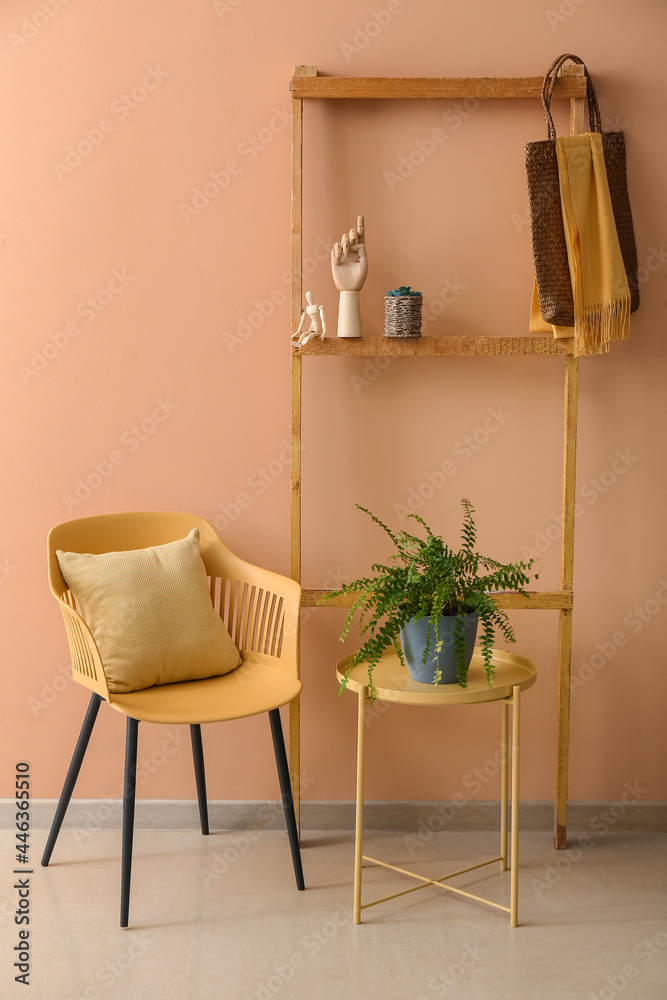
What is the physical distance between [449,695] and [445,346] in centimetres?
91

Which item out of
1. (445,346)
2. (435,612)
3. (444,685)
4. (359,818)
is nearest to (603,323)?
(445,346)

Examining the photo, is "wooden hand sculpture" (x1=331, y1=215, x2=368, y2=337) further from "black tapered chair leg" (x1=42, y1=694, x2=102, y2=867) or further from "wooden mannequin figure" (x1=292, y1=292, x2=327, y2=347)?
"black tapered chair leg" (x1=42, y1=694, x2=102, y2=867)

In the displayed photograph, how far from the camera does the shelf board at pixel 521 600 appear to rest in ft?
8.08

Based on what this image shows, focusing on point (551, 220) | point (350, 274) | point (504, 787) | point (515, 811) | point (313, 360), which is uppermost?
point (551, 220)

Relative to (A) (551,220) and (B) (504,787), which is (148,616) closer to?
(B) (504,787)

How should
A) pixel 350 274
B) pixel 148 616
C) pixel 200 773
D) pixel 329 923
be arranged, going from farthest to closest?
pixel 200 773 < pixel 350 274 < pixel 148 616 < pixel 329 923

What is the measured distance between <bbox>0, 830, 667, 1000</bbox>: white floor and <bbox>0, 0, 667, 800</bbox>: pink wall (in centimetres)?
21

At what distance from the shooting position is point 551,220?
2.33 meters

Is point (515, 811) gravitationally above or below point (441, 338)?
below

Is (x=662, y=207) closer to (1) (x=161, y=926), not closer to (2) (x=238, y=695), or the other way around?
(2) (x=238, y=695)

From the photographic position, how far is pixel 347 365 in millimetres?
2543

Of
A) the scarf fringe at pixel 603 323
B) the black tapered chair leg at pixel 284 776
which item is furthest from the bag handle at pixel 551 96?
the black tapered chair leg at pixel 284 776

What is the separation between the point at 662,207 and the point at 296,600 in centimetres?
147

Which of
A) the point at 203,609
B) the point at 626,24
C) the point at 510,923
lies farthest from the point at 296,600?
the point at 626,24
